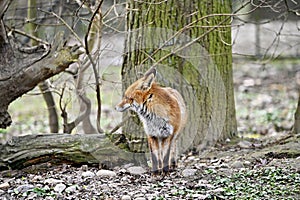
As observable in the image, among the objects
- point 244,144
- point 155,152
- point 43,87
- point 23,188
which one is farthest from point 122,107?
point 43,87

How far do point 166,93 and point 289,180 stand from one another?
1.06 metres

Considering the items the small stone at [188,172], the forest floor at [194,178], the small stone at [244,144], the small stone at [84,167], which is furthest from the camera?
the small stone at [244,144]

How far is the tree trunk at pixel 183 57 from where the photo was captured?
15.0 ft

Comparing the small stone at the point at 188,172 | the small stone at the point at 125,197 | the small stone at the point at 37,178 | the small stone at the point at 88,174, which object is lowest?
the small stone at the point at 125,197

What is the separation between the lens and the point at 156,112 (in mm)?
3719

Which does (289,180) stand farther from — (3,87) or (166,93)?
(3,87)

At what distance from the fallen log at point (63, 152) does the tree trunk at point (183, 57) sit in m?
0.16

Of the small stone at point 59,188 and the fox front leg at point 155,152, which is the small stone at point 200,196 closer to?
the fox front leg at point 155,152

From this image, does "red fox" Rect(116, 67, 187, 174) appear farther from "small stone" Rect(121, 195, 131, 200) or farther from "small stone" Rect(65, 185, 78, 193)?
"small stone" Rect(65, 185, 78, 193)

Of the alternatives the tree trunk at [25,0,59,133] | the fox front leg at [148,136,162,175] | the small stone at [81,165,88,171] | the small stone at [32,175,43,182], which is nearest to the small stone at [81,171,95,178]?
the small stone at [81,165,88,171]

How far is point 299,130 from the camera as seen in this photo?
17.9ft

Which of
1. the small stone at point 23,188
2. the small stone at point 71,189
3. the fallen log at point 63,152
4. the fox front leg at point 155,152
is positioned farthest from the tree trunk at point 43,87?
the fox front leg at point 155,152

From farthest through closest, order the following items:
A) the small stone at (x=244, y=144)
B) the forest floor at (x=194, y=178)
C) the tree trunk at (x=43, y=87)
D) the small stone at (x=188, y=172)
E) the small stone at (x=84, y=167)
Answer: the tree trunk at (x=43, y=87) → the small stone at (x=244, y=144) → the small stone at (x=84, y=167) → the small stone at (x=188, y=172) → the forest floor at (x=194, y=178)

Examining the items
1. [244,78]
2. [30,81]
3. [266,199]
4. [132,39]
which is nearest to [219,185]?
[266,199]
